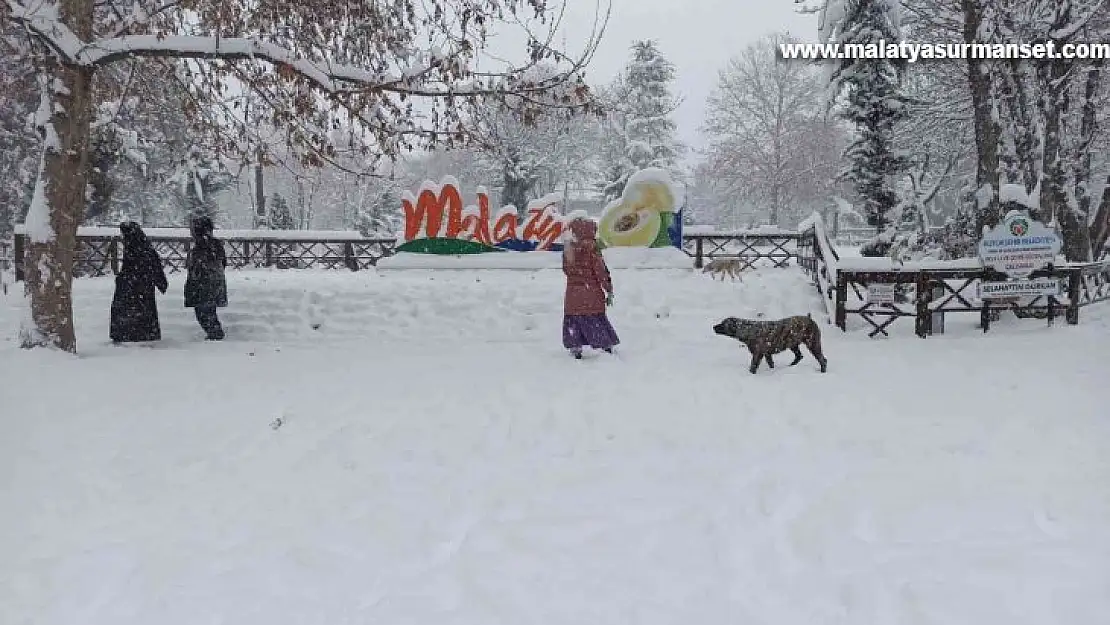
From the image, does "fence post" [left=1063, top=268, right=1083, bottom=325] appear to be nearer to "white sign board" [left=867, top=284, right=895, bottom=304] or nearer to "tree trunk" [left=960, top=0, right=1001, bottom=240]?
"tree trunk" [left=960, top=0, right=1001, bottom=240]

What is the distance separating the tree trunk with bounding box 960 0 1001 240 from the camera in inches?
429

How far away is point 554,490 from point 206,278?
7624mm

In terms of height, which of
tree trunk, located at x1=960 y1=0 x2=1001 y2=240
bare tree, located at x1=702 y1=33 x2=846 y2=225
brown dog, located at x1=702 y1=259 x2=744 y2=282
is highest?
bare tree, located at x1=702 y1=33 x2=846 y2=225

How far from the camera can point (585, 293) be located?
27.8ft

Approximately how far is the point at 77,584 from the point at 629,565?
284cm

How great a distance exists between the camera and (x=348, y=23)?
8242 mm

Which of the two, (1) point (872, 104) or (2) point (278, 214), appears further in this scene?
(2) point (278, 214)

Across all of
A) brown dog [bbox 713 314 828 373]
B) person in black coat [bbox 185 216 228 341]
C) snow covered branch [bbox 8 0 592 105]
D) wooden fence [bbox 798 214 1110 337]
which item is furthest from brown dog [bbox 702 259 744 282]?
person in black coat [bbox 185 216 228 341]

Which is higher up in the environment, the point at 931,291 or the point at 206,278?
the point at 206,278

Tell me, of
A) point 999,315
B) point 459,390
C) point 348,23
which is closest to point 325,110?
point 348,23

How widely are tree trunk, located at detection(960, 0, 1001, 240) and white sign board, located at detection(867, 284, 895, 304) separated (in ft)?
8.48

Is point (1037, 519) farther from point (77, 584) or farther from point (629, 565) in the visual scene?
point (77, 584)

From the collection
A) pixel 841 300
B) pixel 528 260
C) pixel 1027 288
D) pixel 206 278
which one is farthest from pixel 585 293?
pixel 528 260

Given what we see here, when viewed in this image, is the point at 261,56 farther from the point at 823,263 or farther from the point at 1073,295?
the point at 1073,295
